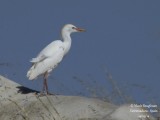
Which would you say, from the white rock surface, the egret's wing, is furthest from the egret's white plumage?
the white rock surface

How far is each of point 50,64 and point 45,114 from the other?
4.51 m

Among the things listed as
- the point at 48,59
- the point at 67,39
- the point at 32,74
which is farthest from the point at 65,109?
the point at 67,39

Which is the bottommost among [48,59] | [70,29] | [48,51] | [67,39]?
[48,59]

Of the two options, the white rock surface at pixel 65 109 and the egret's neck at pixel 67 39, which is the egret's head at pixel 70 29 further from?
the white rock surface at pixel 65 109

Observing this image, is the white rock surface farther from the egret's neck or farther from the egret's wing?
the egret's neck

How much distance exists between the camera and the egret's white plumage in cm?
1529

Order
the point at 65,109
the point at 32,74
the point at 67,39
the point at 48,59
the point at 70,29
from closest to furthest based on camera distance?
the point at 65,109 → the point at 32,74 → the point at 48,59 → the point at 67,39 → the point at 70,29

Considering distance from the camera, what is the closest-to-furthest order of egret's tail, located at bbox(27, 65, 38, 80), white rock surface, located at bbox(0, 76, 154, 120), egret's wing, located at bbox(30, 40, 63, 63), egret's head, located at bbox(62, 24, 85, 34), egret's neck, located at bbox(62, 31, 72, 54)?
1. white rock surface, located at bbox(0, 76, 154, 120)
2. egret's tail, located at bbox(27, 65, 38, 80)
3. egret's wing, located at bbox(30, 40, 63, 63)
4. egret's neck, located at bbox(62, 31, 72, 54)
5. egret's head, located at bbox(62, 24, 85, 34)

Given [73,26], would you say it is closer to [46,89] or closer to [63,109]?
[46,89]

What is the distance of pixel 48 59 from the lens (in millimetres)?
15508

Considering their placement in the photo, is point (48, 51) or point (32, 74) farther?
point (48, 51)

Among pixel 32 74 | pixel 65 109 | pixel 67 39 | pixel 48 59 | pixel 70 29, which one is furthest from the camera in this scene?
pixel 70 29

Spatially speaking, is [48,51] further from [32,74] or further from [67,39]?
[67,39]

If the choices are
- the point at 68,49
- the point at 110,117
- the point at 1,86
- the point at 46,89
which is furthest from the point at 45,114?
the point at 68,49
